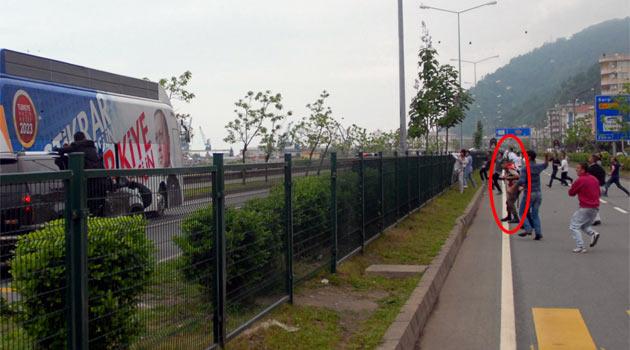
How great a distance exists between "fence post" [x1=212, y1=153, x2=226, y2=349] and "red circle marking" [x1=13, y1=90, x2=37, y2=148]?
8.33m

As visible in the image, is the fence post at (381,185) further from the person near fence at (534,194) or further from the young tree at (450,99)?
the young tree at (450,99)

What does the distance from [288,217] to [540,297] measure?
370cm

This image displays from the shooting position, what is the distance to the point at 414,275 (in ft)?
32.2

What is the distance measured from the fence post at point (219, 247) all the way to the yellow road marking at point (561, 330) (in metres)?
3.11

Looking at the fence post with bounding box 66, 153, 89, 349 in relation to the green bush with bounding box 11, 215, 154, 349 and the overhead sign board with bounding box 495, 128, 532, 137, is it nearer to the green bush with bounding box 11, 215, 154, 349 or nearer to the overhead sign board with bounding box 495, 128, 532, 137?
the green bush with bounding box 11, 215, 154, 349

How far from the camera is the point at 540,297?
362 inches

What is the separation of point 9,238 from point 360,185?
838cm

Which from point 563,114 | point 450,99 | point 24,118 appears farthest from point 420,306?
point 563,114

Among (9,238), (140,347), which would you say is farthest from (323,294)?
(9,238)

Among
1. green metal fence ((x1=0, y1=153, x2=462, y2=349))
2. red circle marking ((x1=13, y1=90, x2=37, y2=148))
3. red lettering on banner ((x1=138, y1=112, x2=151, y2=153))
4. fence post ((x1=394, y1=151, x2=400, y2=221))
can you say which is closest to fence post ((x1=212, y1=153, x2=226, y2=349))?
green metal fence ((x1=0, y1=153, x2=462, y2=349))

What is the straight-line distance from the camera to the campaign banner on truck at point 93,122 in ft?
42.2

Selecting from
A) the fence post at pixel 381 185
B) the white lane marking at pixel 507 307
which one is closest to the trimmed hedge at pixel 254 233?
the white lane marking at pixel 507 307

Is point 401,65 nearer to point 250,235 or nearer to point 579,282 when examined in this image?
point 579,282

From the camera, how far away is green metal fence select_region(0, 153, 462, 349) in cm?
352
